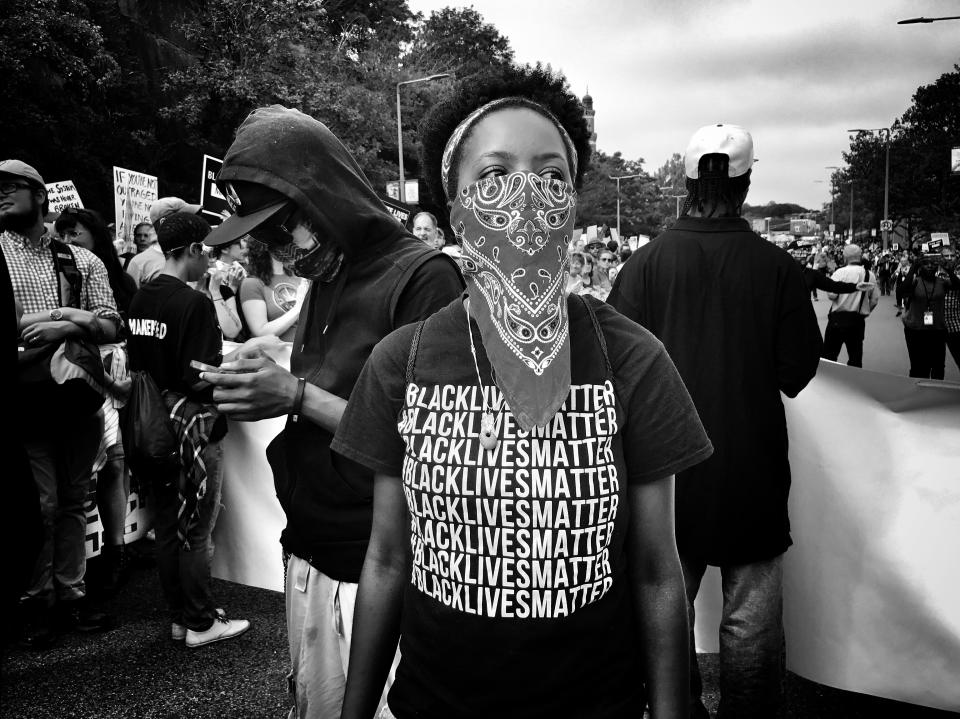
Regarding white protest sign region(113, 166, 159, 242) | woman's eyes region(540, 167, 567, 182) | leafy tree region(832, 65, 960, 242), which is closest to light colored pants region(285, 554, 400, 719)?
woman's eyes region(540, 167, 567, 182)

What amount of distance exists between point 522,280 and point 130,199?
921 centimetres

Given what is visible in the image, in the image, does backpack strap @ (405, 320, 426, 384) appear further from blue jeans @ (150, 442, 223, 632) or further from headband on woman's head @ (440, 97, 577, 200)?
blue jeans @ (150, 442, 223, 632)

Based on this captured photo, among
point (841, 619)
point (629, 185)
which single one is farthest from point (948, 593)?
point (629, 185)

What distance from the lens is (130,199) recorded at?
30.5 feet

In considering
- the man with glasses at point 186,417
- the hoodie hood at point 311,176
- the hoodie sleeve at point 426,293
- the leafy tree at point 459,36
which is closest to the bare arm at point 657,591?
the hoodie sleeve at point 426,293

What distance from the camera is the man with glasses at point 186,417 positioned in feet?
12.1

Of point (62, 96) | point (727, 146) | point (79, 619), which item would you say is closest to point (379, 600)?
point (727, 146)

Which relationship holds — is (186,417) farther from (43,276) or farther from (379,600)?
(379,600)

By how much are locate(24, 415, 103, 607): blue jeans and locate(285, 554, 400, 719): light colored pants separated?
8.73ft

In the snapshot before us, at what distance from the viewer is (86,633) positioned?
409cm

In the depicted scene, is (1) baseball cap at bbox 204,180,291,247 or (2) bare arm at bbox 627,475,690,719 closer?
(2) bare arm at bbox 627,475,690,719

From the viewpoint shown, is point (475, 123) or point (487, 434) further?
point (475, 123)

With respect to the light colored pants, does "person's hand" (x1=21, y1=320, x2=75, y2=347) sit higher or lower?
higher

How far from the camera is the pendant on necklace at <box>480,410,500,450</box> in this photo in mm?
1264
